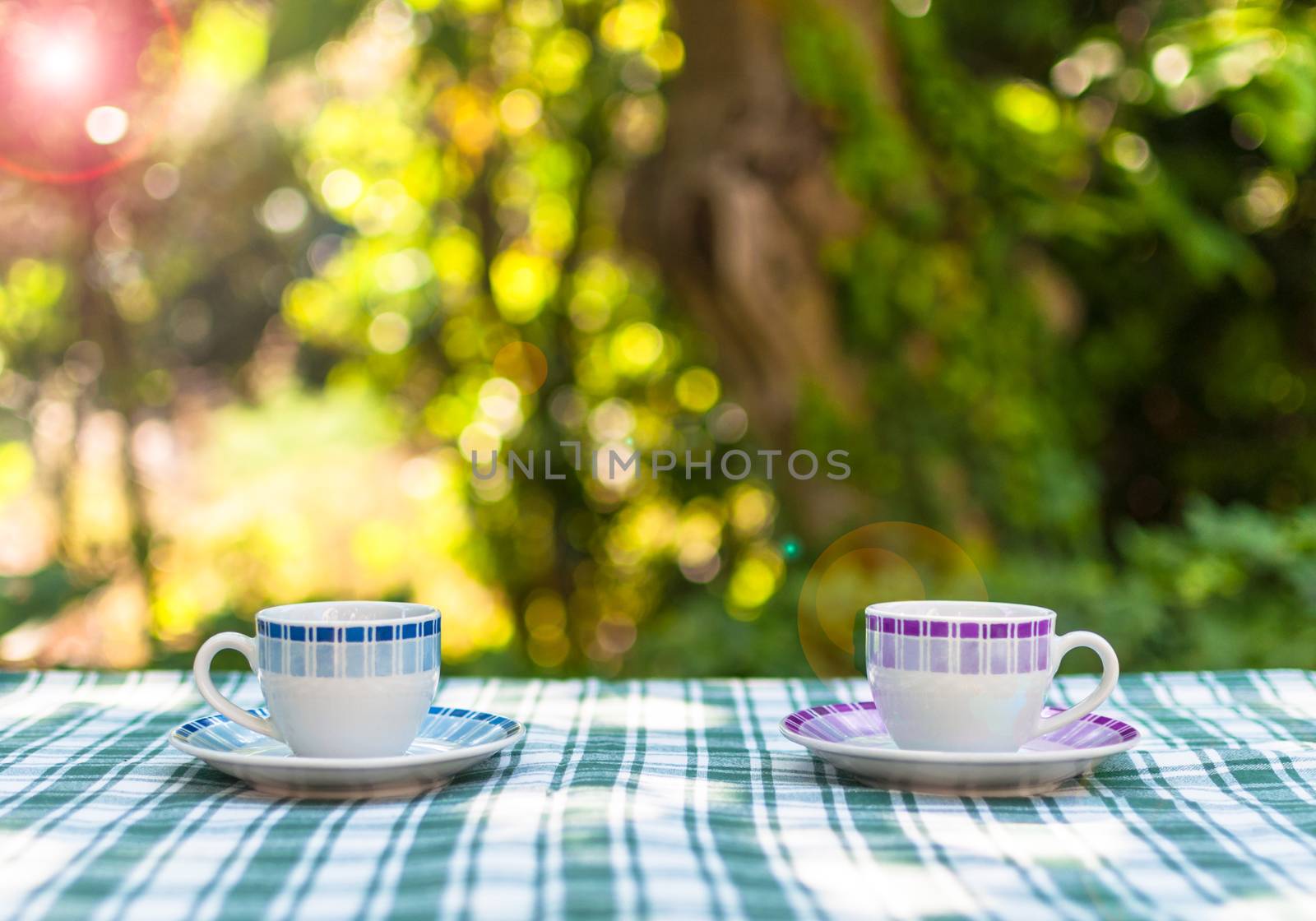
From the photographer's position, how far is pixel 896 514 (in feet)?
9.55

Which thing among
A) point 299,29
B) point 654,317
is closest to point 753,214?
point 299,29

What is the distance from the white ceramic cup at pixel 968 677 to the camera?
73cm

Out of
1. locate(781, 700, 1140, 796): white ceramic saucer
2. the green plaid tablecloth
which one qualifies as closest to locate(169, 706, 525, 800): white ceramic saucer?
the green plaid tablecloth

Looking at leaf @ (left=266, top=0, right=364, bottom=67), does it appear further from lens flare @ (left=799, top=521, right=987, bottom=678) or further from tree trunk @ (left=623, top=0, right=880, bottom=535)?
lens flare @ (left=799, top=521, right=987, bottom=678)

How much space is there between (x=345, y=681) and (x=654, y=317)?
329cm

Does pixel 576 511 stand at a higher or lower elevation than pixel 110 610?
higher

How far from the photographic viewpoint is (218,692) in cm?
77

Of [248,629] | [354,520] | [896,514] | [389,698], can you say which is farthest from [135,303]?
[389,698]

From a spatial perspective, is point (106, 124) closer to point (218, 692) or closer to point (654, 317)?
point (654, 317)

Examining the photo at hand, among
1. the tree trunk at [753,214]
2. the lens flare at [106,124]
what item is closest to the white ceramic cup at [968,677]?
the tree trunk at [753,214]

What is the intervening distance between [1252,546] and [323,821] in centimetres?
235

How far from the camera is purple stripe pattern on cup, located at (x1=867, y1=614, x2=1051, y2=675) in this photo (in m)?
0.73

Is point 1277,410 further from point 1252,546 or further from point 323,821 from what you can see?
point 323,821

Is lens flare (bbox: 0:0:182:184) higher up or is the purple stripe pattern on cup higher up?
lens flare (bbox: 0:0:182:184)
